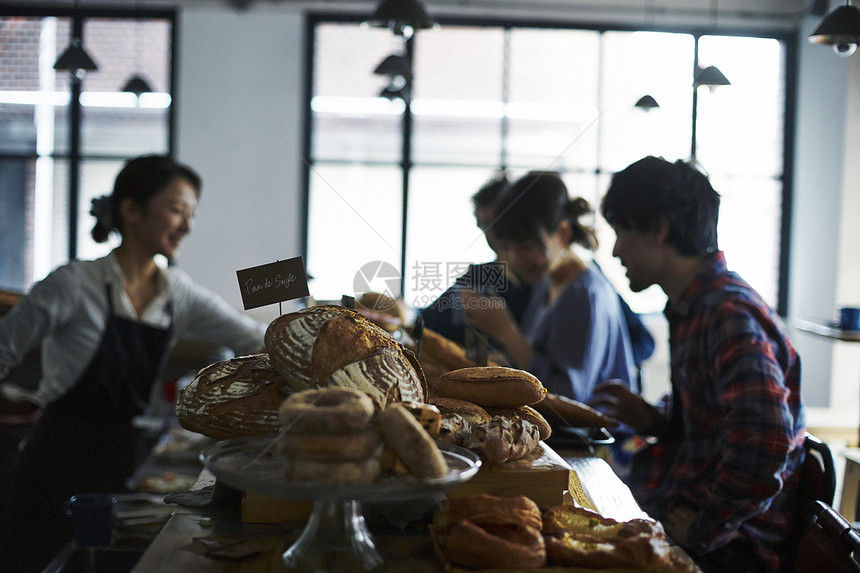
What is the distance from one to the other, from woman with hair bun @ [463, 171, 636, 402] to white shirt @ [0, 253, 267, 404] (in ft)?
2.63

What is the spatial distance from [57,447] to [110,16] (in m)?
4.84

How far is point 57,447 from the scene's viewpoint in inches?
81.6

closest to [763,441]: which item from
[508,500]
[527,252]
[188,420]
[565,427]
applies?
[565,427]

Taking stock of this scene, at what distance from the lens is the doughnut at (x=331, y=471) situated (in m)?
0.67

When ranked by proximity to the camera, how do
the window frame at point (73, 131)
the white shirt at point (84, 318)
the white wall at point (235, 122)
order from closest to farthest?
the white shirt at point (84, 318) < the white wall at point (235, 122) < the window frame at point (73, 131)

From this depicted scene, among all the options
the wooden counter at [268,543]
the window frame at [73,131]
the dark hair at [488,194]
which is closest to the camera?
the wooden counter at [268,543]

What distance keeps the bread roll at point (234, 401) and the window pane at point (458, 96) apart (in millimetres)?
5197

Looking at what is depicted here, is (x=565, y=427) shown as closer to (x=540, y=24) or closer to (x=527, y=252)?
(x=527, y=252)

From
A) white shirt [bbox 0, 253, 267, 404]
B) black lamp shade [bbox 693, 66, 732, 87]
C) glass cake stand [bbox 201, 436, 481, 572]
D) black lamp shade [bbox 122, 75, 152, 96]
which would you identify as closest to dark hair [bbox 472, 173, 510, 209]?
white shirt [bbox 0, 253, 267, 404]

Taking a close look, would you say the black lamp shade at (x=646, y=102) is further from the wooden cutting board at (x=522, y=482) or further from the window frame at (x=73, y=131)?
the wooden cutting board at (x=522, y=482)

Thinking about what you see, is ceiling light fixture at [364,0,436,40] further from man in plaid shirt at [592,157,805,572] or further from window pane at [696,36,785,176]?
window pane at [696,36,785,176]

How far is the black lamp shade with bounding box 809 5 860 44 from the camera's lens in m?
2.83

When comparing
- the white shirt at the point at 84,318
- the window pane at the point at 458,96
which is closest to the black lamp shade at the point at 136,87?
the window pane at the point at 458,96

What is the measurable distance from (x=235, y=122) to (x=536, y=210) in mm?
4093
